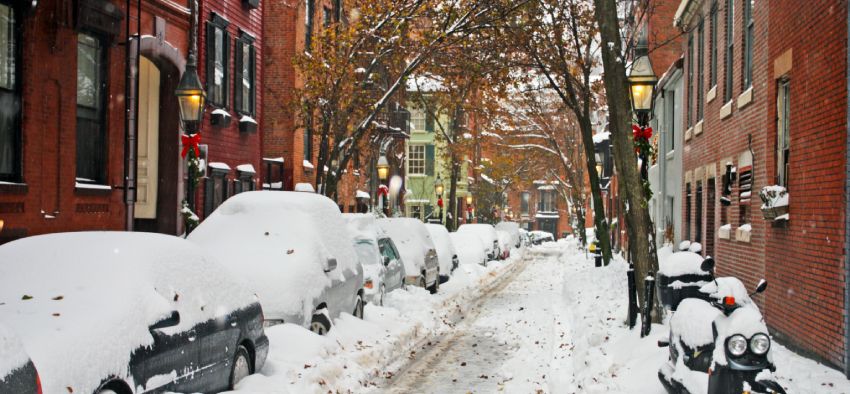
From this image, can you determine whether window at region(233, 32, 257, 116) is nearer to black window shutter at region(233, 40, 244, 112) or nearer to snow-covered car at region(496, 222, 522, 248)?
black window shutter at region(233, 40, 244, 112)

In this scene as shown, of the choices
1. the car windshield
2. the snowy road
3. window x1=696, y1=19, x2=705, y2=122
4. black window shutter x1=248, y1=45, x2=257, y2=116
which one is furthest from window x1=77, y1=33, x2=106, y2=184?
window x1=696, y1=19, x2=705, y2=122

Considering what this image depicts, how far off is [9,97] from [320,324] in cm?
638

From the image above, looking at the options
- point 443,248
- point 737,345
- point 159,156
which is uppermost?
point 159,156

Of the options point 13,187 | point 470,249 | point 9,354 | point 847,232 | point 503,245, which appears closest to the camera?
point 9,354

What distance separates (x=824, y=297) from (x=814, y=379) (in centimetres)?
172

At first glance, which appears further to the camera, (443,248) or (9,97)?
(443,248)

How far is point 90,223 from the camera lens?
1652cm

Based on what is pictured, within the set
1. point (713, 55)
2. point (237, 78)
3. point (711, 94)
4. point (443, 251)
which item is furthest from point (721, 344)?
point (237, 78)

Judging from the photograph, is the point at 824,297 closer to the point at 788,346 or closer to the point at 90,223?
the point at 788,346

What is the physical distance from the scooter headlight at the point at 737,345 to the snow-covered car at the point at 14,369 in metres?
4.57

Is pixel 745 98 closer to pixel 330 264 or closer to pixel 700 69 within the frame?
pixel 700 69

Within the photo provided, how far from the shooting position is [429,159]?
75.5 m

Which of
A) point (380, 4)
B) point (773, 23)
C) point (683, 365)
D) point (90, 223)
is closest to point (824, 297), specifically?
point (683, 365)

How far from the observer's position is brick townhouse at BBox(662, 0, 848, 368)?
990 centimetres
